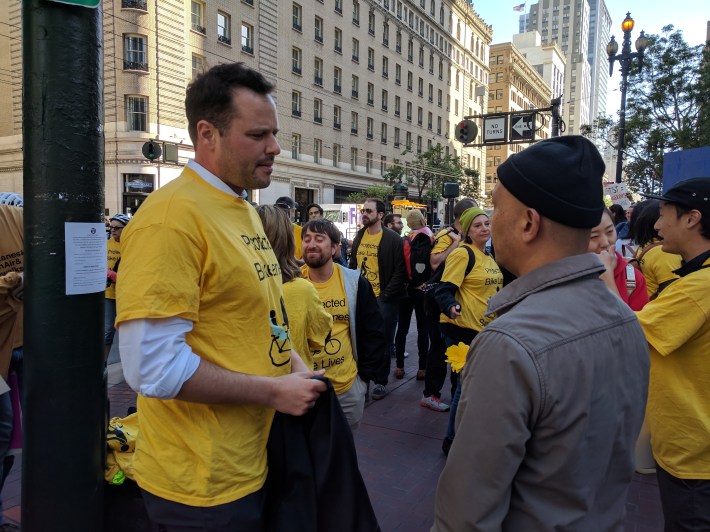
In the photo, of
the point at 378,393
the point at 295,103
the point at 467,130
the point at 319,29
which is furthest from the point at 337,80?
the point at 378,393

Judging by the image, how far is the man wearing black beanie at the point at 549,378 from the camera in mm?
1174

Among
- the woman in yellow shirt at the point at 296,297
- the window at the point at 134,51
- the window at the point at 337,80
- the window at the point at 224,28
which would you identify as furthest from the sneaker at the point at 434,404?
the window at the point at 337,80

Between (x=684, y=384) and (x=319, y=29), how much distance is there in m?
39.7

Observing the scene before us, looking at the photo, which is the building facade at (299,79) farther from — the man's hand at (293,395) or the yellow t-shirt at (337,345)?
the man's hand at (293,395)

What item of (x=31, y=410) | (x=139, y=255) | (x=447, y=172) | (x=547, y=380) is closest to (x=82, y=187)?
(x=139, y=255)

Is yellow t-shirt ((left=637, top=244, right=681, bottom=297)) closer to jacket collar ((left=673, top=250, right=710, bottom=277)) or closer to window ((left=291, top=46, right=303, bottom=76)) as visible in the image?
jacket collar ((left=673, top=250, right=710, bottom=277))

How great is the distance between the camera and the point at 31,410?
6.29ft

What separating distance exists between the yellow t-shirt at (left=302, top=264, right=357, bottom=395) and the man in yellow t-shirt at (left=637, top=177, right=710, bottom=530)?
5.88 ft

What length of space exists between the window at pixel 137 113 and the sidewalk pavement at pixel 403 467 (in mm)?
23358

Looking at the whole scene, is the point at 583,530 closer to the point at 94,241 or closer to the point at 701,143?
the point at 94,241

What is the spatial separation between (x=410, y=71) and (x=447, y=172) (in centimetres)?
1257

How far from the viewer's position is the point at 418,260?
6.43 m

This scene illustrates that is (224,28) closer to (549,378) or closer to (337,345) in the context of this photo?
(337,345)

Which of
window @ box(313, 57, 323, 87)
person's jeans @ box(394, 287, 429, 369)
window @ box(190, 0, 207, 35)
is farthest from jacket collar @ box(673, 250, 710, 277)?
window @ box(313, 57, 323, 87)
